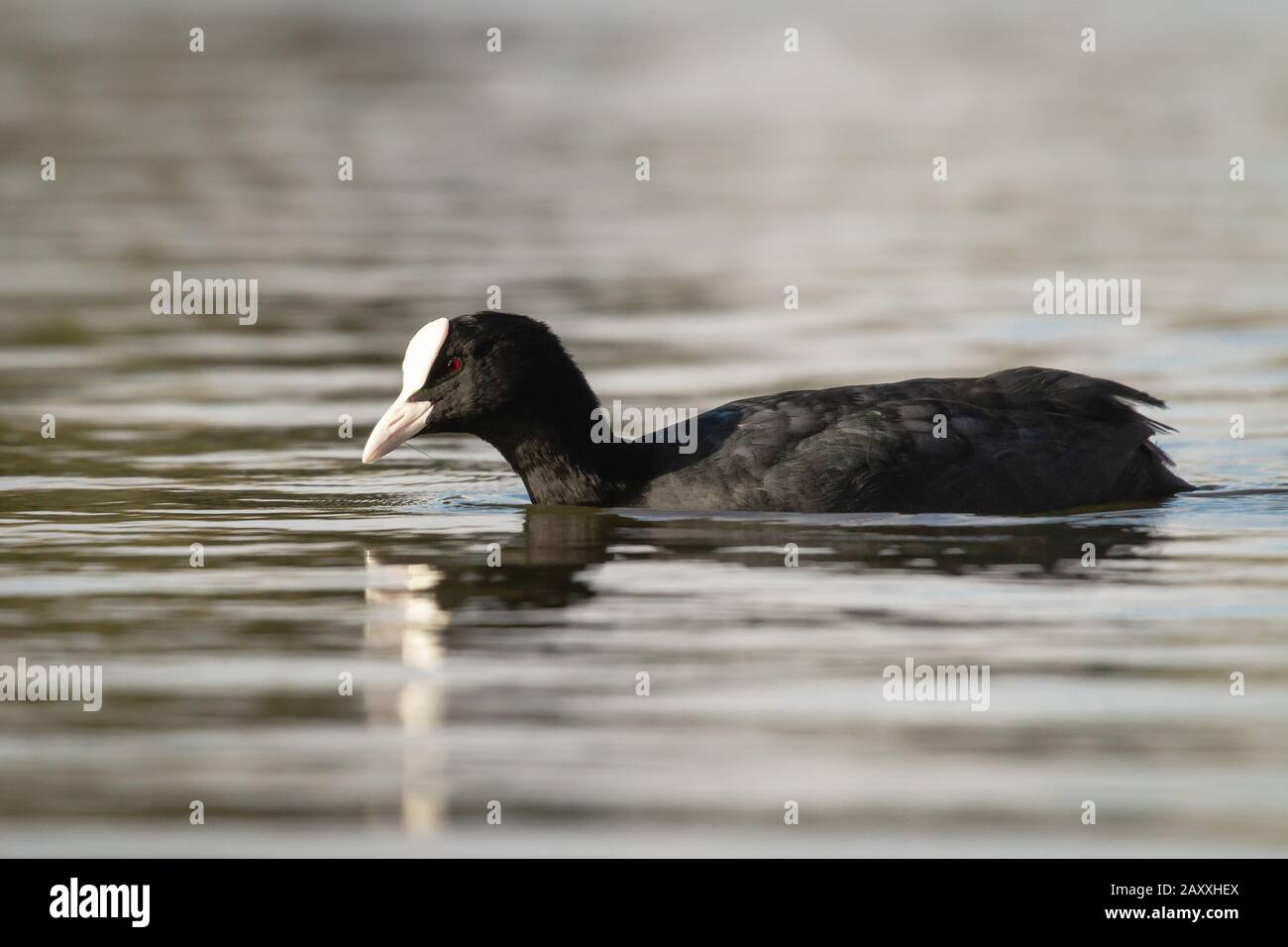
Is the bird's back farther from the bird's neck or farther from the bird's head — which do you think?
the bird's head

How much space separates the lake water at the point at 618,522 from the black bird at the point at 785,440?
0.19 m

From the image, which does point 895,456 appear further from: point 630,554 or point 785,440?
point 630,554

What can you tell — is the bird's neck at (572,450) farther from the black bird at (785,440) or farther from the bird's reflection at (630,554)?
the bird's reflection at (630,554)

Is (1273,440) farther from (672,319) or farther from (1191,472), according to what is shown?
(672,319)

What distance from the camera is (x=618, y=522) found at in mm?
10422

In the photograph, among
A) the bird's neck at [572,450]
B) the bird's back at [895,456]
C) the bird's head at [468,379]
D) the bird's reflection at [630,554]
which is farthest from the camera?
the bird's neck at [572,450]

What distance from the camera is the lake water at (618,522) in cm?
640

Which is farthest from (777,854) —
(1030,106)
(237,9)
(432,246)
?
(237,9)

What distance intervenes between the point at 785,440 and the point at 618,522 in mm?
889

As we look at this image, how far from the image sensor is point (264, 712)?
721 cm

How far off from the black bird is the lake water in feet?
0.62

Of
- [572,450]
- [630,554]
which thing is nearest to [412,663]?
[630,554]

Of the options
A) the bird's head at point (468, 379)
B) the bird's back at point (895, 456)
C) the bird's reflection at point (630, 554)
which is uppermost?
the bird's head at point (468, 379)

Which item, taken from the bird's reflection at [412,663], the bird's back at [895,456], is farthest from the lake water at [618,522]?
the bird's back at [895,456]
